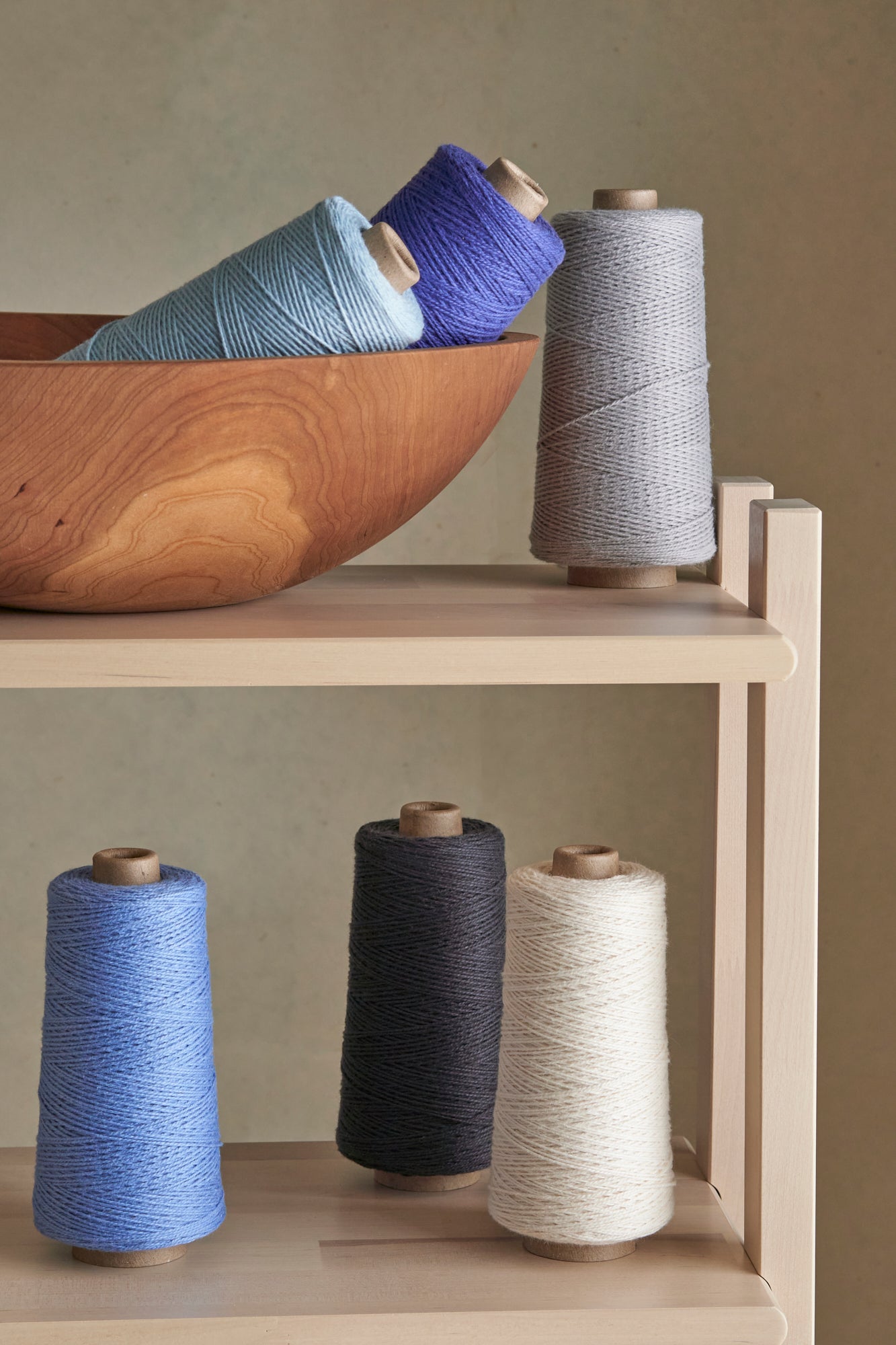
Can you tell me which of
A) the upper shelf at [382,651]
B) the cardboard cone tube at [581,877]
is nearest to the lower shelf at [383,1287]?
the cardboard cone tube at [581,877]

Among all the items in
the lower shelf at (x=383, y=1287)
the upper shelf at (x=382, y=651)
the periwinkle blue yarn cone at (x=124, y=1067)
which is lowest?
the lower shelf at (x=383, y=1287)

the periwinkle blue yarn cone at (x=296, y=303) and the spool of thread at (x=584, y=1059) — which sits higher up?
the periwinkle blue yarn cone at (x=296, y=303)

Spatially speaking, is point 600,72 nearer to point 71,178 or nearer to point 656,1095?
point 71,178

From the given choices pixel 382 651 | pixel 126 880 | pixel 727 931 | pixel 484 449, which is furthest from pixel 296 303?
pixel 484 449

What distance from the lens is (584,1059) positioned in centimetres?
86

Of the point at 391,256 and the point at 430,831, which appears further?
the point at 430,831

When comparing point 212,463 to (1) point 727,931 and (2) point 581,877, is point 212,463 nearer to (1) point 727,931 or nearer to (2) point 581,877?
(2) point 581,877

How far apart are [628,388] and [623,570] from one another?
0.34ft

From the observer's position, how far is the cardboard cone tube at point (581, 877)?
2.87 feet

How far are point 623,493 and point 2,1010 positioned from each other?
81 centimetres

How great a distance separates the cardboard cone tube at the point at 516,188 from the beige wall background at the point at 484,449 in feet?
1.80

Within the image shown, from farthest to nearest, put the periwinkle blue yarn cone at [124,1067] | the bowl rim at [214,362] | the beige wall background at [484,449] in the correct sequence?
the beige wall background at [484,449]
the periwinkle blue yarn cone at [124,1067]
the bowl rim at [214,362]

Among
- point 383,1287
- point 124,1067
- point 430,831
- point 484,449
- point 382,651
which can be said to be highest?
point 484,449

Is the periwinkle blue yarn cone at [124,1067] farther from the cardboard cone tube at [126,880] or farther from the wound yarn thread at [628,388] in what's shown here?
the wound yarn thread at [628,388]
